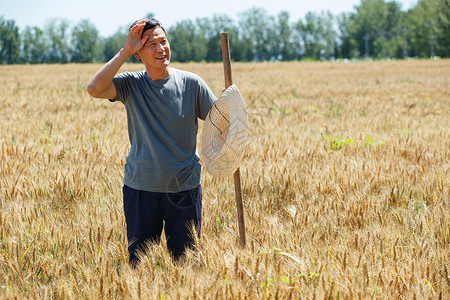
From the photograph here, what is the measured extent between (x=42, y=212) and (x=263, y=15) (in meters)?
119

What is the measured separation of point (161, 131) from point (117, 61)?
0.49 m

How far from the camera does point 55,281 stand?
241cm

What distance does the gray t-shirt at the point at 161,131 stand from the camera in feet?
8.92

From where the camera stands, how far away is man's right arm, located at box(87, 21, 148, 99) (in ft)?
8.35

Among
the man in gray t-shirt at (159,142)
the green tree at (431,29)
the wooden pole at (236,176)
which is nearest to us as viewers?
the wooden pole at (236,176)

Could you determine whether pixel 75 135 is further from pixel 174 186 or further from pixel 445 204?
pixel 445 204

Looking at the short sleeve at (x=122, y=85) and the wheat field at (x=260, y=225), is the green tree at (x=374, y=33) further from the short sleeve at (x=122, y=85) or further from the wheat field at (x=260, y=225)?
the short sleeve at (x=122, y=85)

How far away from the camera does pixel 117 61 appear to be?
2533 millimetres

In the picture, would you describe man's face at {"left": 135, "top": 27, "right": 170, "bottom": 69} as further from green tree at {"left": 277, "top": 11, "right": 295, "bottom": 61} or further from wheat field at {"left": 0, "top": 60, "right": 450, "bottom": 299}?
green tree at {"left": 277, "top": 11, "right": 295, "bottom": 61}

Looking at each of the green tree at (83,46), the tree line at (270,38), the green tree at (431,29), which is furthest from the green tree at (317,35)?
the green tree at (83,46)

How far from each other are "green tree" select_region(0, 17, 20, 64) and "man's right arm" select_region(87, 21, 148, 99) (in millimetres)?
94864

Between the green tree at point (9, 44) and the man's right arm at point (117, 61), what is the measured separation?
311ft

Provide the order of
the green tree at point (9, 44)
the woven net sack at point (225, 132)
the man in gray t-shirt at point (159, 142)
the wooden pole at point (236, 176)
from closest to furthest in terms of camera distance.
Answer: the woven net sack at point (225, 132) < the wooden pole at point (236, 176) < the man in gray t-shirt at point (159, 142) < the green tree at point (9, 44)

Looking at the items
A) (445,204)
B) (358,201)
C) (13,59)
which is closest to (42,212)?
(358,201)
